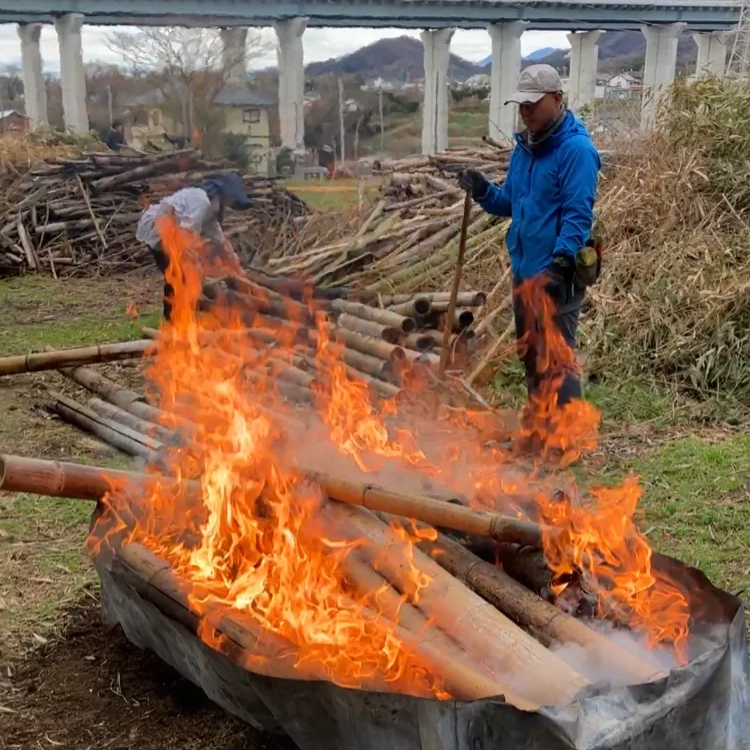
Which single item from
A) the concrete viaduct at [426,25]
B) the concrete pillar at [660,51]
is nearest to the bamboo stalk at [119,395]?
the concrete viaduct at [426,25]

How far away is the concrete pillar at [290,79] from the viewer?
90.6 feet

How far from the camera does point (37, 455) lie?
6.25 metres

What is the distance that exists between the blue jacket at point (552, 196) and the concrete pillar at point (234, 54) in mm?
15466

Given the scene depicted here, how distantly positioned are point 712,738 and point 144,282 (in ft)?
38.4

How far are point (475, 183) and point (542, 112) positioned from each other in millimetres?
A: 837

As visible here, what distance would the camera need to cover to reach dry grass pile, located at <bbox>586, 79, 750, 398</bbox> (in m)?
7.48

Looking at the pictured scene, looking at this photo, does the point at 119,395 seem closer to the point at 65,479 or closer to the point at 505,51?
the point at 65,479

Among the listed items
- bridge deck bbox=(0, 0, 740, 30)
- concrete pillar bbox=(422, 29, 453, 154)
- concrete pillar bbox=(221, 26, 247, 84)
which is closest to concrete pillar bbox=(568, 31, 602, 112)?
bridge deck bbox=(0, 0, 740, 30)

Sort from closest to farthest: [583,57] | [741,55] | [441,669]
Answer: [441,669] < [741,55] < [583,57]

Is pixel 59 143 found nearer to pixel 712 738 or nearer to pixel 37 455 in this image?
pixel 37 455

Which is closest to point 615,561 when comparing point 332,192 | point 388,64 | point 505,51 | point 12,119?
point 332,192

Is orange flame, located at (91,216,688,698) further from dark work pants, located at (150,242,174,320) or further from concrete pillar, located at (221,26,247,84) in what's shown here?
concrete pillar, located at (221,26,247,84)

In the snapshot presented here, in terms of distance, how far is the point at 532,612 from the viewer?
295 cm

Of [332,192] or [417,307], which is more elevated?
[332,192]
